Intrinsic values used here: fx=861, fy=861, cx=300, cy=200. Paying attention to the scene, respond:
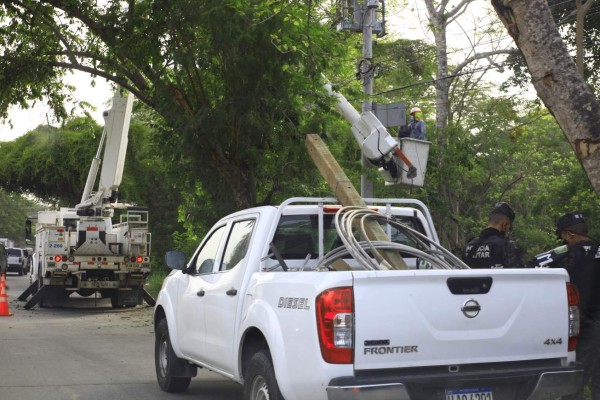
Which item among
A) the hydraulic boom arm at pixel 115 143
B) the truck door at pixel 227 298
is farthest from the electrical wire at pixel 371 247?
A: the hydraulic boom arm at pixel 115 143

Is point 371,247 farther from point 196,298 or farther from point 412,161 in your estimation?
point 412,161

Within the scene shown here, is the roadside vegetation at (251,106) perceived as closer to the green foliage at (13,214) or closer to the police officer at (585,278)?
the police officer at (585,278)

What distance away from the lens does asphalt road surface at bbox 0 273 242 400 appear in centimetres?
883

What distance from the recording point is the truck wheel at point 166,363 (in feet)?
28.1

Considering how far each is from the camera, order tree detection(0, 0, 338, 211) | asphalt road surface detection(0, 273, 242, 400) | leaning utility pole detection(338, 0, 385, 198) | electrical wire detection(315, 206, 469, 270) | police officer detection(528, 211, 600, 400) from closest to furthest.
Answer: electrical wire detection(315, 206, 469, 270)
police officer detection(528, 211, 600, 400)
asphalt road surface detection(0, 273, 242, 400)
tree detection(0, 0, 338, 211)
leaning utility pole detection(338, 0, 385, 198)

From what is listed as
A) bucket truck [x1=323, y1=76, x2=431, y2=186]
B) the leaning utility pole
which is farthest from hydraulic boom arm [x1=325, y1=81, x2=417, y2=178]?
the leaning utility pole

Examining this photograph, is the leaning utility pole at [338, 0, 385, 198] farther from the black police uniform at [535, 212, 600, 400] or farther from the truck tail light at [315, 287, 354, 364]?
the truck tail light at [315, 287, 354, 364]

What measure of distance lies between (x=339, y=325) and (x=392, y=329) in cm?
33

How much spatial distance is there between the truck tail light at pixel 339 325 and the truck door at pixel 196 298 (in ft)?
8.15

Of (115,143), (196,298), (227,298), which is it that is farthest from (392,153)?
(115,143)

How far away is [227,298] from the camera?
688 centimetres

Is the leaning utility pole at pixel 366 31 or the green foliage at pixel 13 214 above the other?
the leaning utility pole at pixel 366 31

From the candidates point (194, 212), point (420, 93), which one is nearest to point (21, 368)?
point (194, 212)

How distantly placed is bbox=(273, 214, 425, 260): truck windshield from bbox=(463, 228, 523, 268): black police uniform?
3.83 ft
